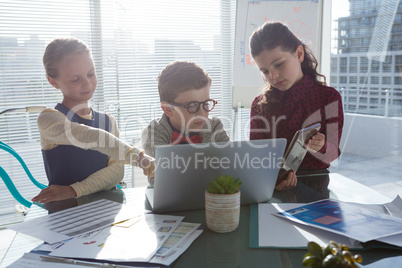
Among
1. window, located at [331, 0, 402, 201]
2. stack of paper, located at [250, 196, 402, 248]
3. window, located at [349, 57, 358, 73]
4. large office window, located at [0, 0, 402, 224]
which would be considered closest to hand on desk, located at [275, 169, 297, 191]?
stack of paper, located at [250, 196, 402, 248]

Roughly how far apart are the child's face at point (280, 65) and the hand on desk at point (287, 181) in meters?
0.60

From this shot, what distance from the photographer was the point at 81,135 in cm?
128

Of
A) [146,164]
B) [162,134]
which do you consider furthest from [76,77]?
[146,164]

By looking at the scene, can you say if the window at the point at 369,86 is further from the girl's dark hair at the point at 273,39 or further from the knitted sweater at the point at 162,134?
the knitted sweater at the point at 162,134

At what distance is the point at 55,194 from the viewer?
1.16m

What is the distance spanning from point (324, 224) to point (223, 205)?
249 millimetres

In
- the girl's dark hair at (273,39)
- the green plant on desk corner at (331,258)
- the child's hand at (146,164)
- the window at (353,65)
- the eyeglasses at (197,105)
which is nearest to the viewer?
the green plant on desk corner at (331,258)

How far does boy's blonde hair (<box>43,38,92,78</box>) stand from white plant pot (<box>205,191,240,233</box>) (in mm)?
877

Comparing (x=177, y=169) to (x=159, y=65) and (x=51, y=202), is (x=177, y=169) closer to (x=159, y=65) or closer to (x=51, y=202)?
(x=51, y=202)

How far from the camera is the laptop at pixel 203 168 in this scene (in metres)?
0.89

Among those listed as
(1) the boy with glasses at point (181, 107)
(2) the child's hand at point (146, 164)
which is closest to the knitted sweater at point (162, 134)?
(1) the boy with glasses at point (181, 107)

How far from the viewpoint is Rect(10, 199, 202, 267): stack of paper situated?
74cm

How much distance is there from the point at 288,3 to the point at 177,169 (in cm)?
245

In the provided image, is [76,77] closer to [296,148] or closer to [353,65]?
[296,148]
